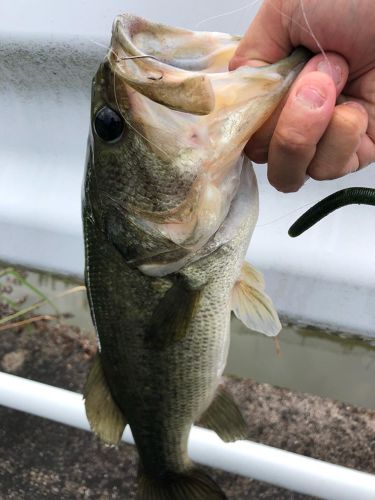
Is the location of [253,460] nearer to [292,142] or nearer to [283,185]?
[283,185]

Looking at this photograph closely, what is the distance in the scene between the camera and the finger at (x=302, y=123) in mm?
755

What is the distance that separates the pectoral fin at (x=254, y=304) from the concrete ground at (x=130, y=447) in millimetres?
825

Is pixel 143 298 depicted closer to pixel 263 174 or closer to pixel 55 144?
pixel 263 174

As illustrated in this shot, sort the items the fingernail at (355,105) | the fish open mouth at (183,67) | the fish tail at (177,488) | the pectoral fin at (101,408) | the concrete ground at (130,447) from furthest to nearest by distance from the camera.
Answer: the concrete ground at (130,447) → the fish tail at (177,488) → the pectoral fin at (101,408) → the fingernail at (355,105) → the fish open mouth at (183,67)

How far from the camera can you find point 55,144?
2.03 m

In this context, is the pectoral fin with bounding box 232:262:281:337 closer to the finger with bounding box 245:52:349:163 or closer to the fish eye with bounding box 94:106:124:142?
the finger with bounding box 245:52:349:163

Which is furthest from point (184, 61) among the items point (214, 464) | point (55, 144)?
point (55, 144)

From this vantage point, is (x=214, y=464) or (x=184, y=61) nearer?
(x=184, y=61)

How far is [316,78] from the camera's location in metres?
0.75

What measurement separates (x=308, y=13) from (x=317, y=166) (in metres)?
0.23

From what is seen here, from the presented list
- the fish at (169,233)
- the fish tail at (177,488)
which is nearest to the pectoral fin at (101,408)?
the fish at (169,233)

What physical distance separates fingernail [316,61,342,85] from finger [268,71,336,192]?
3 centimetres

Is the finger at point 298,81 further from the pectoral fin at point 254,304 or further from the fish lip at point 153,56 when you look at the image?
the pectoral fin at point 254,304

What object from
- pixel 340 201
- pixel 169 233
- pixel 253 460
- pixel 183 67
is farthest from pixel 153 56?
pixel 253 460
